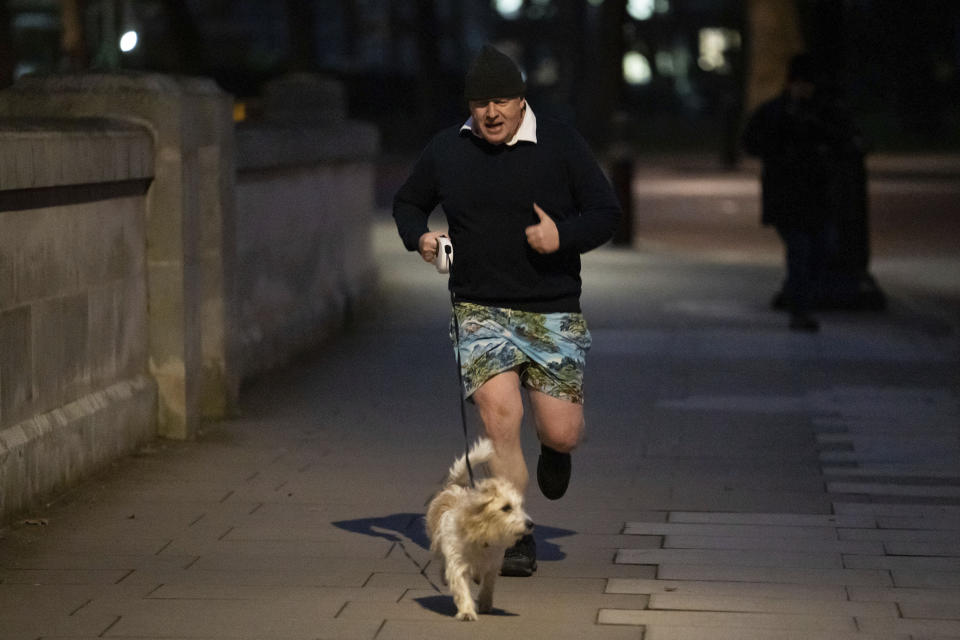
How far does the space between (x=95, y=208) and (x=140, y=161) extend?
0.52 meters

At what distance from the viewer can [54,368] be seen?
7.96 m

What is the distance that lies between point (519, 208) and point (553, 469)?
3.26ft

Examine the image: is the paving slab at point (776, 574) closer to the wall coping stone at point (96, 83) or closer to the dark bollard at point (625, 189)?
the wall coping stone at point (96, 83)

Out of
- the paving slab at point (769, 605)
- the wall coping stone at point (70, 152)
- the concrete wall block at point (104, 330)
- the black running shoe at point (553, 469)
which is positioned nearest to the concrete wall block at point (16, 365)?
the wall coping stone at point (70, 152)

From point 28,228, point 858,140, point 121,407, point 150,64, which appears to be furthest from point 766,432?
point 150,64

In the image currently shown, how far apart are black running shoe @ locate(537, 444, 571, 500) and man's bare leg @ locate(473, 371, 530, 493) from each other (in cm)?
23

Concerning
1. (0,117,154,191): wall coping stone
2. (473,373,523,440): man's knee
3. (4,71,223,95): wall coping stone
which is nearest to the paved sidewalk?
(473,373,523,440): man's knee

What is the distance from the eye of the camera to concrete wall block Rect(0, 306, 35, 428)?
7.32 m

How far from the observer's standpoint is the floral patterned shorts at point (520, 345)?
246 inches

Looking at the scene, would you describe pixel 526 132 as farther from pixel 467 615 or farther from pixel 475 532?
pixel 467 615

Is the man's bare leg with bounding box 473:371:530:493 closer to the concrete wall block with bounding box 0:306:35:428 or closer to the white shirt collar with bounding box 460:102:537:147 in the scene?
the white shirt collar with bounding box 460:102:537:147

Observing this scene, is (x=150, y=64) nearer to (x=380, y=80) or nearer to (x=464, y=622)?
(x=380, y=80)

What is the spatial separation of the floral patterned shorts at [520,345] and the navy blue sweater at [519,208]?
0.04 meters

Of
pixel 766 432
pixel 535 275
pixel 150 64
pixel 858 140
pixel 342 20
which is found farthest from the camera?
pixel 342 20
